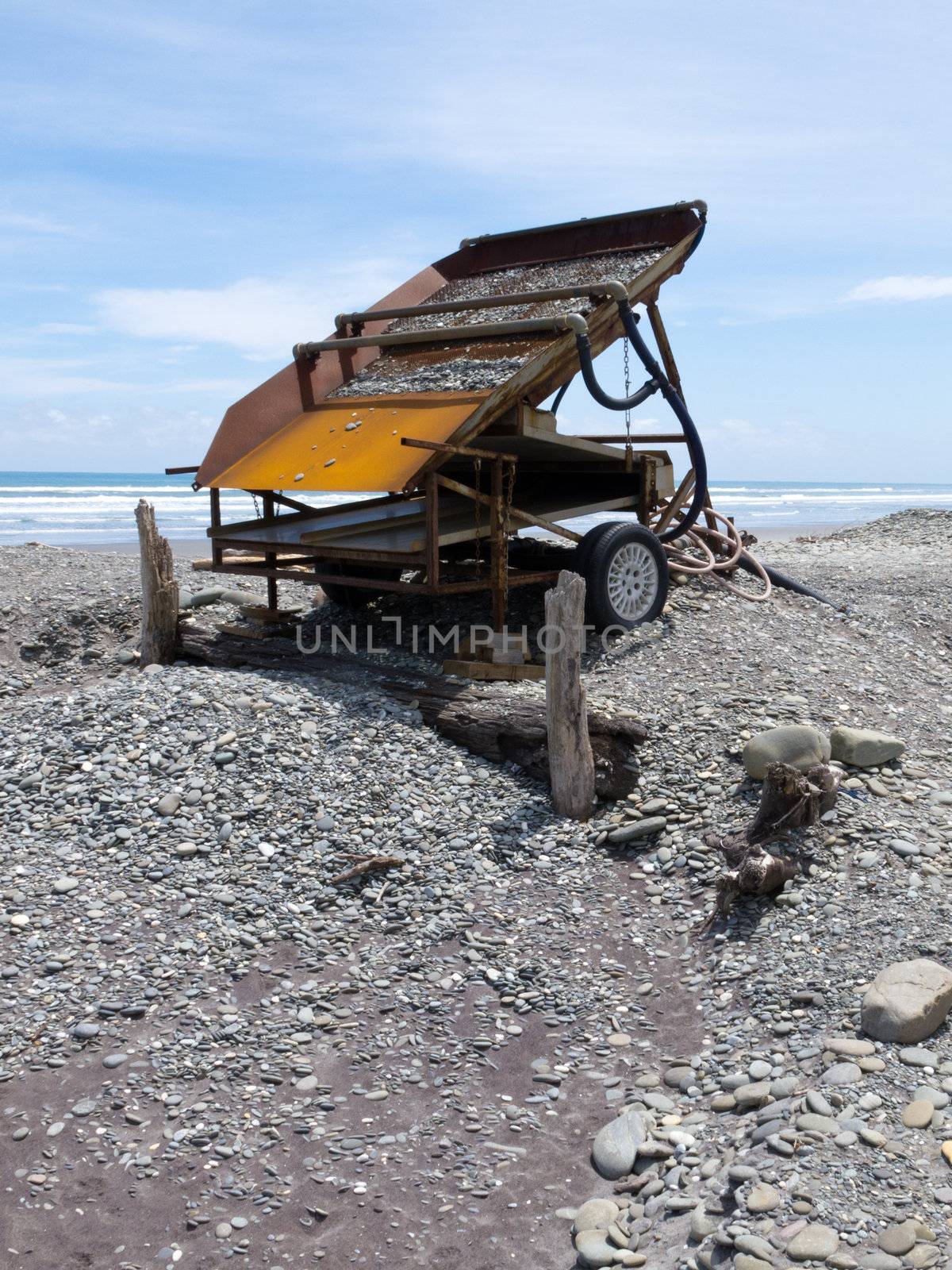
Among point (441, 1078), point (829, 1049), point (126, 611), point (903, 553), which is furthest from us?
point (903, 553)

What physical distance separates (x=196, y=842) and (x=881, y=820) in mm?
4032

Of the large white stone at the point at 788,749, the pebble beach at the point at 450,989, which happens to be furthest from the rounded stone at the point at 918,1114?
the large white stone at the point at 788,749

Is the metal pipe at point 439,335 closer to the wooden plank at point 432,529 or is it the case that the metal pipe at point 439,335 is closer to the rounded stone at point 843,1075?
the wooden plank at point 432,529

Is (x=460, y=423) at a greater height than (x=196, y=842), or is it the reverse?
(x=460, y=423)

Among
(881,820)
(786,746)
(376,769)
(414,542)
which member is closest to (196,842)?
(376,769)

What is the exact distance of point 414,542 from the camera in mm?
8312

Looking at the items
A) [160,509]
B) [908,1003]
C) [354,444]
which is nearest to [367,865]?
[908,1003]

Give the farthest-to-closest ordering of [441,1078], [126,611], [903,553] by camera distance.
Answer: [903,553] < [126,611] < [441,1078]

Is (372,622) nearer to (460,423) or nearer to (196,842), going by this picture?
(460,423)

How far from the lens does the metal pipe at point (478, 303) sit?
9125 millimetres

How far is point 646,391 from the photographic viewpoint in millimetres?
9266

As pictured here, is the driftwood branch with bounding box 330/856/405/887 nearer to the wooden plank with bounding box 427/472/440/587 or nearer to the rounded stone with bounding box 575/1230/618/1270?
the wooden plank with bounding box 427/472/440/587

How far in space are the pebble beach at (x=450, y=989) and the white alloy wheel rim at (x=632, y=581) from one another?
561 mm

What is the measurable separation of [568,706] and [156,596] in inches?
173
